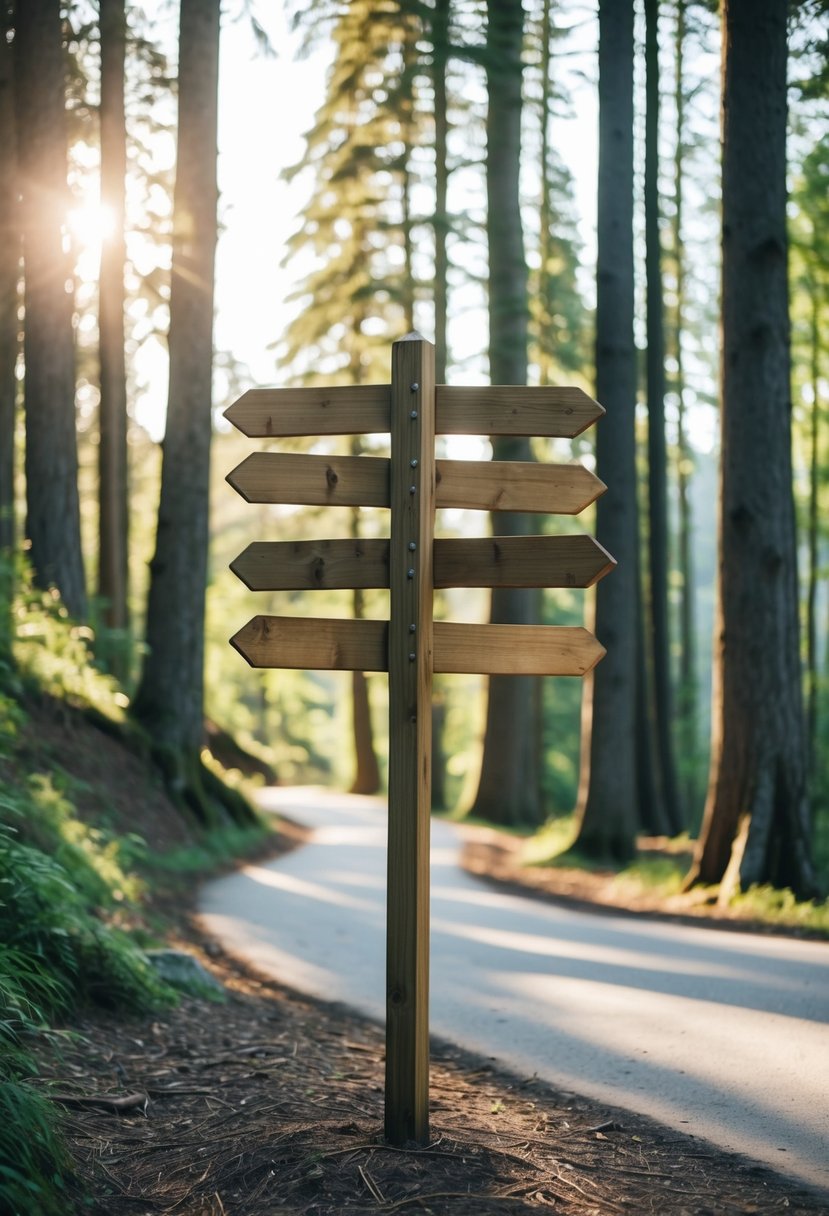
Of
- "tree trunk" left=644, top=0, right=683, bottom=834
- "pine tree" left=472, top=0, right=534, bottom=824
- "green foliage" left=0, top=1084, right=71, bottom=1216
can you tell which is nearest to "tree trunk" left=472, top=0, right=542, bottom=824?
"pine tree" left=472, top=0, right=534, bottom=824

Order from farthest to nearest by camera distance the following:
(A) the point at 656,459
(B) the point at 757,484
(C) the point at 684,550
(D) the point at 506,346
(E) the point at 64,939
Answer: (C) the point at 684,550 < (A) the point at 656,459 < (D) the point at 506,346 < (B) the point at 757,484 < (E) the point at 64,939

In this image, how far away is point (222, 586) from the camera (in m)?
37.5

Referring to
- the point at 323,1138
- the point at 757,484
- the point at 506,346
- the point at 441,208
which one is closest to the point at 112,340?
the point at 506,346

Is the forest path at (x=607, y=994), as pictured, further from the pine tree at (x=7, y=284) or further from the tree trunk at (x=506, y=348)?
the tree trunk at (x=506, y=348)

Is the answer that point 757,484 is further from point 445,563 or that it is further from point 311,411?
point 311,411

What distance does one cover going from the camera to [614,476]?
14.1m

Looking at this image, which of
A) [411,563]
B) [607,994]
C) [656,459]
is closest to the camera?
[411,563]

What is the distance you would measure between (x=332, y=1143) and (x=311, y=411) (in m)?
2.88

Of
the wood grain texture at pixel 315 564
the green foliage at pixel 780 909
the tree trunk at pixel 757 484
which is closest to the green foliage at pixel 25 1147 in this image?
the wood grain texture at pixel 315 564

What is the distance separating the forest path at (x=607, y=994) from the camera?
4.86 meters

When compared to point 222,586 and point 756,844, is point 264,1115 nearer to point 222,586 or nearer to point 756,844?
point 756,844

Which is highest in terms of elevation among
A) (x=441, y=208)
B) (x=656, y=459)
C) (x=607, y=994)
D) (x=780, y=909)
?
(x=441, y=208)

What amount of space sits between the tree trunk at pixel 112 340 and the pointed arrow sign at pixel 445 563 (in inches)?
479

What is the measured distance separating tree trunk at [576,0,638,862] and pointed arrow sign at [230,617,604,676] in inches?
380
